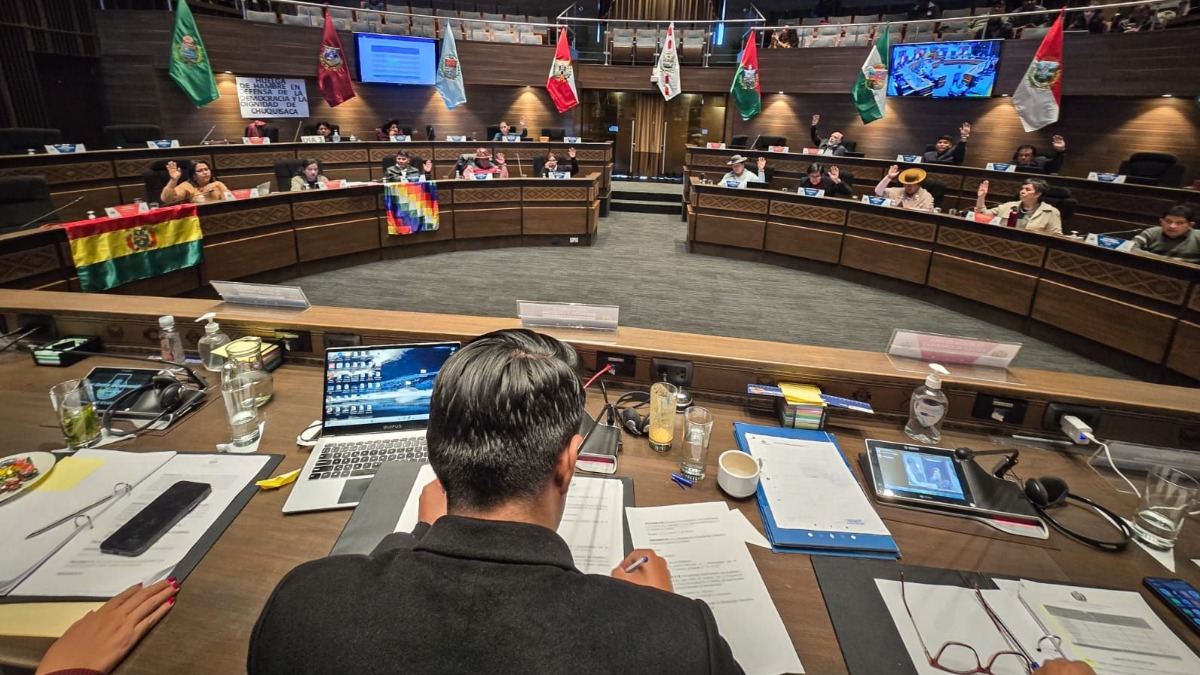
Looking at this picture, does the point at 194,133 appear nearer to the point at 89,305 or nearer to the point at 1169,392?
the point at 89,305

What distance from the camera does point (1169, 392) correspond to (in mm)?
1726

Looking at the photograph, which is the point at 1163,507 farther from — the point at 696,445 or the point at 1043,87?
the point at 1043,87

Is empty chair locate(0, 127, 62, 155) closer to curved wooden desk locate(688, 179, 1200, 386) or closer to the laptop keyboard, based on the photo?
the laptop keyboard

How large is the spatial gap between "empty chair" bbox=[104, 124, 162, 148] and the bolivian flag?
3164 mm

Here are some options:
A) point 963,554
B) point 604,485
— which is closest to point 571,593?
point 604,485

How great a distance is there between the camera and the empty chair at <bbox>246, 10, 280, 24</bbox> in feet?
28.9

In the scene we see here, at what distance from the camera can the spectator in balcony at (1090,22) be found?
752cm

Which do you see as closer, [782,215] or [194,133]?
[782,215]

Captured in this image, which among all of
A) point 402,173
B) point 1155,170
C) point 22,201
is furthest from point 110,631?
point 1155,170

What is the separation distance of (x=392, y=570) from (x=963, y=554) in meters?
1.20

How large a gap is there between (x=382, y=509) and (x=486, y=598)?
2.44 feet

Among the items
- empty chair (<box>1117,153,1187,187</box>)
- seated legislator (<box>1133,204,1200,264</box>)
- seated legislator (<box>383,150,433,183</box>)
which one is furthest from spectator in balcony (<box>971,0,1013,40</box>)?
seated legislator (<box>383,150,433,183</box>)

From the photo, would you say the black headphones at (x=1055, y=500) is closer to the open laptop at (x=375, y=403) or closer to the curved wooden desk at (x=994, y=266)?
the open laptop at (x=375, y=403)

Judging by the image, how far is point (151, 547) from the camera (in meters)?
1.12
